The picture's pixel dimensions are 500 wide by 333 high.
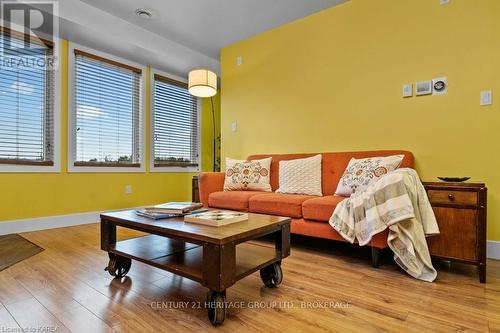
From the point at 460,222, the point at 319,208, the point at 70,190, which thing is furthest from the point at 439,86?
the point at 70,190

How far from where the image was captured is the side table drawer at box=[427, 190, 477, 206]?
1767 mm

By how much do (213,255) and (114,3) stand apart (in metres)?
3.12

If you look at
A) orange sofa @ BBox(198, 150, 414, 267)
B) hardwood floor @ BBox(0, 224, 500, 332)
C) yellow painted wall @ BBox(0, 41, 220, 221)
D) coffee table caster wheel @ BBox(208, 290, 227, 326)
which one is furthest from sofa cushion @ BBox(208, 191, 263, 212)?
yellow painted wall @ BBox(0, 41, 220, 221)

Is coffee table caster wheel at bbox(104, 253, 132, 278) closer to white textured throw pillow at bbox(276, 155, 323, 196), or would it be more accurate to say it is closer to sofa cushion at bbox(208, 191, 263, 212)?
sofa cushion at bbox(208, 191, 263, 212)

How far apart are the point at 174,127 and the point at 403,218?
12.1 ft

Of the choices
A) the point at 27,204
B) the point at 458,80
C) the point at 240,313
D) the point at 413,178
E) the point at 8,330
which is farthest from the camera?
the point at 27,204

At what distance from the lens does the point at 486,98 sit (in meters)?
2.21

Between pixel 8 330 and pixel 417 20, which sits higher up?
pixel 417 20

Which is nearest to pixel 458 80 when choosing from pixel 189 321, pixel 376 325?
pixel 376 325

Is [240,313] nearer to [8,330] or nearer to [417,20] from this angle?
[8,330]

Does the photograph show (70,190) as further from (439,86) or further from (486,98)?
(486,98)

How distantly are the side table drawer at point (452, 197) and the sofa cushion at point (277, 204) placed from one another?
93cm

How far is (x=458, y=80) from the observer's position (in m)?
2.32

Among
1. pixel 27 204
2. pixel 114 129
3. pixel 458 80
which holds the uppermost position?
pixel 458 80
